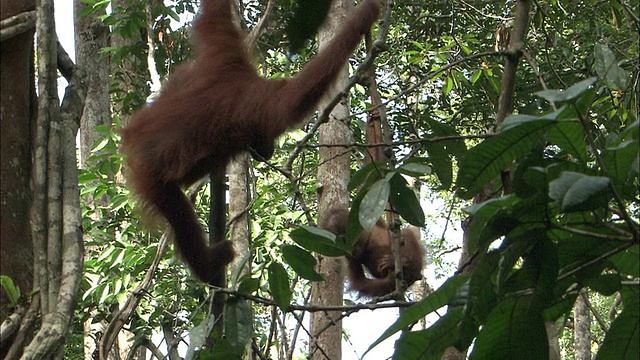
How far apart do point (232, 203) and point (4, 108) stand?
1735 millimetres

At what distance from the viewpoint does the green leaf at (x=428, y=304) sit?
114 cm

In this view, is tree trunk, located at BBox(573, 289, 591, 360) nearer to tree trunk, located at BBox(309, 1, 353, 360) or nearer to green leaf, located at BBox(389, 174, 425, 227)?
tree trunk, located at BBox(309, 1, 353, 360)

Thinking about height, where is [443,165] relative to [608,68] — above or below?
below

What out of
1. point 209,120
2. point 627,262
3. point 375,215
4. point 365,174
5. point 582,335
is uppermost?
point 582,335

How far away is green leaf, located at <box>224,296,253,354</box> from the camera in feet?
5.09

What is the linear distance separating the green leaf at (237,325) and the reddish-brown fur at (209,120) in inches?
49.8

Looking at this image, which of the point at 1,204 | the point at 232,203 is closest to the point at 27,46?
the point at 1,204

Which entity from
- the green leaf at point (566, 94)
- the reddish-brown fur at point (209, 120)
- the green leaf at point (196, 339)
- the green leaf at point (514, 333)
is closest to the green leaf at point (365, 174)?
the green leaf at point (196, 339)

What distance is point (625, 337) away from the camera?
1.07 metres

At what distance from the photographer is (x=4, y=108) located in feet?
6.93

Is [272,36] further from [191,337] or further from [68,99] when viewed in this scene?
[191,337]

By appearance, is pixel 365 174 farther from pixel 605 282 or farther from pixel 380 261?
pixel 380 261

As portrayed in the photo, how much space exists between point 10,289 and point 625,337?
59.4 inches

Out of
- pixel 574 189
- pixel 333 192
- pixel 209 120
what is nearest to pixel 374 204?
pixel 574 189
